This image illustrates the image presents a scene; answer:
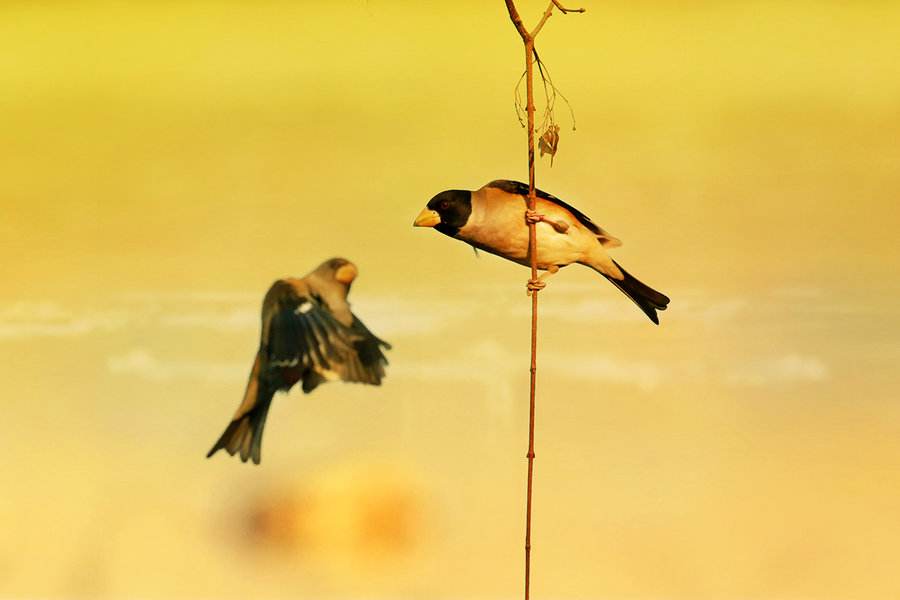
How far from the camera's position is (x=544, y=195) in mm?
1909

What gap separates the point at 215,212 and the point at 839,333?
1150 mm

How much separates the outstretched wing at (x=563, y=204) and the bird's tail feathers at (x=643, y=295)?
0.04 m

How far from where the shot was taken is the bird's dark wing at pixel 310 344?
1922 mm

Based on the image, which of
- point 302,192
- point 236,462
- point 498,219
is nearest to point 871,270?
point 498,219

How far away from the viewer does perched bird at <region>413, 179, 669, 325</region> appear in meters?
1.84

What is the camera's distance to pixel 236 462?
1.92m

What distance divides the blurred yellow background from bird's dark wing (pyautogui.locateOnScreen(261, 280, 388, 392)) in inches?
1.5

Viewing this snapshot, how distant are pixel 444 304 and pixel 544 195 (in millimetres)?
264

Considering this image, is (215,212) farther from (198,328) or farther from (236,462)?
(236,462)

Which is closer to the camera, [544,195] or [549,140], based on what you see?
[549,140]

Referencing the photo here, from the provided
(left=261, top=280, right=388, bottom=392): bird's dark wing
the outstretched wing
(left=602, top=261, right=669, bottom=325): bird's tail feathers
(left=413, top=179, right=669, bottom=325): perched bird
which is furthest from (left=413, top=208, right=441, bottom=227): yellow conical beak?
(left=602, top=261, right=669, bottom=325): bird's tail feathers

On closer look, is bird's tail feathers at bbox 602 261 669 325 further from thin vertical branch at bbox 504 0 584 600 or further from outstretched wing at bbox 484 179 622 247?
thin vertical branch at bbox 504 0 584 600

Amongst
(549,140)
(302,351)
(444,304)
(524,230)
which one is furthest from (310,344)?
(549,140)

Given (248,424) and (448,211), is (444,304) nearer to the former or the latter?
(448,211)
